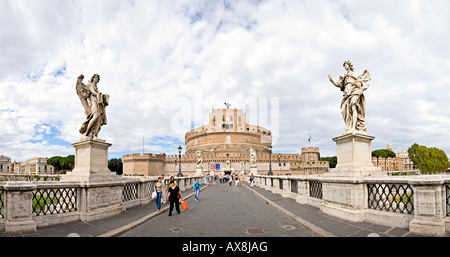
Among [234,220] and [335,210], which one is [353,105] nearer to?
[335,210]

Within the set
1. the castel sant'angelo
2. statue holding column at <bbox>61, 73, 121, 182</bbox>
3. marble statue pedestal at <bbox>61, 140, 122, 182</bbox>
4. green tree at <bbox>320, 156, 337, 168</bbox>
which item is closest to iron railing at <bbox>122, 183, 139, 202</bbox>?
statue holding column at <bbox>61, 73, 121, 182</bbox>

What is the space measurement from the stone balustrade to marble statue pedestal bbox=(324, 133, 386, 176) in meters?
7.34

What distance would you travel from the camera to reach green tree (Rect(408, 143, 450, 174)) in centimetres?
5659

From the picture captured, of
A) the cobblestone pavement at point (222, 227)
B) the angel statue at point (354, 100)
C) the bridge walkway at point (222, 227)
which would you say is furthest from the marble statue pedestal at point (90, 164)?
A: the angel statue at point (354, 100)

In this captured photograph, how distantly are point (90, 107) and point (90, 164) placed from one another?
1.96 metres

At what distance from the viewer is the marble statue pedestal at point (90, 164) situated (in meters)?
7.96

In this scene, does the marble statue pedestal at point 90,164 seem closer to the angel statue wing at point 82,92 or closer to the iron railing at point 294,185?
the angel statue wing at point 82,92

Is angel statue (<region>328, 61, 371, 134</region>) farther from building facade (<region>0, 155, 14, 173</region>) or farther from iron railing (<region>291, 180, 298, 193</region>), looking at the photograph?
building facade (<region>0, 155, 14, 173</region>)

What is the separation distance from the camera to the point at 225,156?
7775 cm

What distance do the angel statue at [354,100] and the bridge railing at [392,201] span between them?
1.85m

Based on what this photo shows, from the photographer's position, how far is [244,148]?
8994 centimetres

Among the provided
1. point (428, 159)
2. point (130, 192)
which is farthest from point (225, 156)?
point (130, 192)

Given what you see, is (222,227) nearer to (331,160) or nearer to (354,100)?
(354,100)
